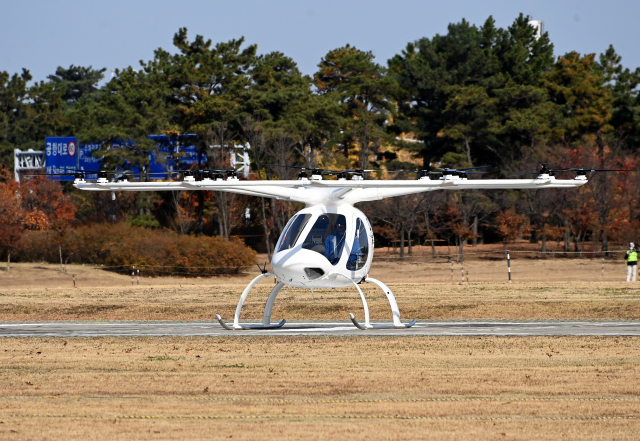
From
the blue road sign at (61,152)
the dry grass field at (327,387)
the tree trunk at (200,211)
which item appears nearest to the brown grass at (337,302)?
the dry grass field at (327,387)

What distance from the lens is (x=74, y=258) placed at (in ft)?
188

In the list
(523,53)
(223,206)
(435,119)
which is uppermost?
(523,53)

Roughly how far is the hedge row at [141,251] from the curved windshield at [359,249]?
94.5 feet

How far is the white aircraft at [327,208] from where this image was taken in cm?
1969

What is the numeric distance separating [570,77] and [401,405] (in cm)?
6476

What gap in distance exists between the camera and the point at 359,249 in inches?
817

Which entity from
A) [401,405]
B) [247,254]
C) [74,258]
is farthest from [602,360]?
[74,258]

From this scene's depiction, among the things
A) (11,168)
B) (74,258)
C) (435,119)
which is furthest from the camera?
(11,168)

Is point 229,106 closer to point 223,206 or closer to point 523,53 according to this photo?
point 223,206

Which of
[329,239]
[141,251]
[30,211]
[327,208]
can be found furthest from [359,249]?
[30,211]

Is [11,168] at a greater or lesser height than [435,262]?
greater

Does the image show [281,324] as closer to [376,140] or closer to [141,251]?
[141,251]

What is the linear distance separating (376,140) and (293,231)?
47.3 m

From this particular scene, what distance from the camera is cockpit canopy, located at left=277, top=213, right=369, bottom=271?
20250 millimetres
